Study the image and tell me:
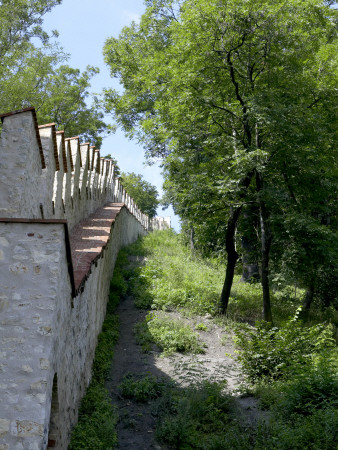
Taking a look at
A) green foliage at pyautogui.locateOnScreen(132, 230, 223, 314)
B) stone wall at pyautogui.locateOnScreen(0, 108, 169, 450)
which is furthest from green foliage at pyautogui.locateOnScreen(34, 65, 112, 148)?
stone wall at pyautogui.locateOnScreen(0, 108, 169, 450)

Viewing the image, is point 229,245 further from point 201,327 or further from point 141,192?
point 141,192

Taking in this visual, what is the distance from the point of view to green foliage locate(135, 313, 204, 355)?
11547 millimetres

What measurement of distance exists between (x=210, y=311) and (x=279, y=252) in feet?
10.6

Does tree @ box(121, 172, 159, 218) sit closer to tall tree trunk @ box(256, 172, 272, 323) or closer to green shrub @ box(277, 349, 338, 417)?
tall tree trunk @ box(256, 172, 272, 323)

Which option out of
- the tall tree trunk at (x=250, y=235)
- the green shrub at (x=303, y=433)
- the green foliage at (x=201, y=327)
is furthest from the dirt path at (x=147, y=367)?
the tall tree trunk at (x=250, y=235)

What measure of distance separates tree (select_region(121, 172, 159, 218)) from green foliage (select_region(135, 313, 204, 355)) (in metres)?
34.2

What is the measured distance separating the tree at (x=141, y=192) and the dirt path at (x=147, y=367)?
33.0 meters

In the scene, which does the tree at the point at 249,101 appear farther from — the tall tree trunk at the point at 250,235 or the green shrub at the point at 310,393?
the green shrub at the point at 310,393

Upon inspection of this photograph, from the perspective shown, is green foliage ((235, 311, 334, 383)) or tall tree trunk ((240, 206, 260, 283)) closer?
green foliage ((235, 311, 334, 383))

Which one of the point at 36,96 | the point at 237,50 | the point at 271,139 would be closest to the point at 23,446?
the point at 271,139

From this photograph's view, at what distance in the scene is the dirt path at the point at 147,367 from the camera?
7.80m

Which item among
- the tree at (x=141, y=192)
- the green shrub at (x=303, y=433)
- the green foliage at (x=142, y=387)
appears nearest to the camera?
the green shrub at (x=303, y=433)

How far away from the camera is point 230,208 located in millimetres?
15352

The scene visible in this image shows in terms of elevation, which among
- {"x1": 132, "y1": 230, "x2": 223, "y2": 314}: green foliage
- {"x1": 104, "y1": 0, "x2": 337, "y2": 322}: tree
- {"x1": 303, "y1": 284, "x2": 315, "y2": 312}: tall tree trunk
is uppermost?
{"x1": 104, "y1": 0, "x2": 337, "y2": 322}: tree
